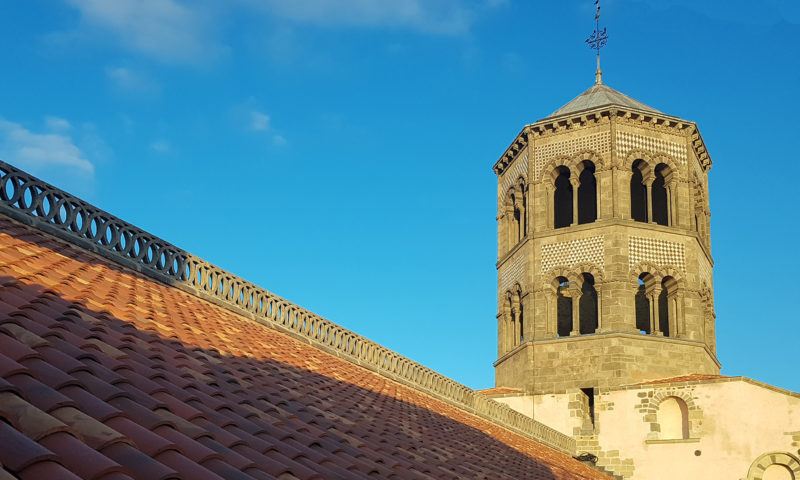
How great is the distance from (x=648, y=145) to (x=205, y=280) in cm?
1894

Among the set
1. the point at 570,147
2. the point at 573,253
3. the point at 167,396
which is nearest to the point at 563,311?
the point at 573,253

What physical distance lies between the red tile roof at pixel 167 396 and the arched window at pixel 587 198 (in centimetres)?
1761

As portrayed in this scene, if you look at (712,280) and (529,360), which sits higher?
(712,280)

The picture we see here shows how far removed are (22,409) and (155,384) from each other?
2.29 meters

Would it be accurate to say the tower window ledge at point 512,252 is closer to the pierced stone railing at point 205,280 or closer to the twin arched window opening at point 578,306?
the twin arched window opening at point 578,306

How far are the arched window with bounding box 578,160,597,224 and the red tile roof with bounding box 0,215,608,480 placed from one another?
17605 mm

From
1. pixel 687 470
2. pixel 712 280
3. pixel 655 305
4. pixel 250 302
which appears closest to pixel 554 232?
pixel 655 305

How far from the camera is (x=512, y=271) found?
3019 cm

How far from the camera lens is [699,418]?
80.6 ft

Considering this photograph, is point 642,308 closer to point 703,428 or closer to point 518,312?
point 518,312

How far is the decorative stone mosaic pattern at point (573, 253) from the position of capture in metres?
27.5

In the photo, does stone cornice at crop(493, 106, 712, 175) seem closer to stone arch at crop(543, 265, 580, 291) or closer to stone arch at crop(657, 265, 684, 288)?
stone arch at crop(657, 265, 684, 288)

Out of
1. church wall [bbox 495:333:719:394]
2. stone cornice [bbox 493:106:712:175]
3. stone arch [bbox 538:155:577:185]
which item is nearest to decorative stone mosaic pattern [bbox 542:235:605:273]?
stone arch [bbox 538:155:577:185]

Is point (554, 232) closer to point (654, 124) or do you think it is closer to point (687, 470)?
point (654, 124)
